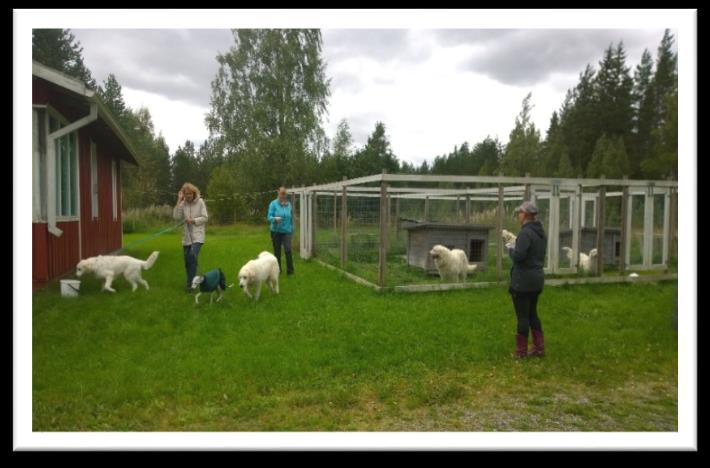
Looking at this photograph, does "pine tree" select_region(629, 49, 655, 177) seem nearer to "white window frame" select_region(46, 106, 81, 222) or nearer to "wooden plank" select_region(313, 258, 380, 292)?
"wooden plank" select_region(313, 258, 380, 292)

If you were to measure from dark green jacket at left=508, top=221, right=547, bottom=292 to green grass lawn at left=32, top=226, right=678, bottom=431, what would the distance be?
2.81 feet

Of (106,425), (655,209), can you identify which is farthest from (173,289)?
(655,209)

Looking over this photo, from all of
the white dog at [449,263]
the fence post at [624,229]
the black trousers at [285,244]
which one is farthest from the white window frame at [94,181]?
the fence post at [624,229]

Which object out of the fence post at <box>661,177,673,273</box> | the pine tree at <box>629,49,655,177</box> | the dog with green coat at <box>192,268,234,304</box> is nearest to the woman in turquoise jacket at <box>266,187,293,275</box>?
the dog with green coat at <box>192,268,234,304</box>

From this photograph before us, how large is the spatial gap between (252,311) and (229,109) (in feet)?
81.5

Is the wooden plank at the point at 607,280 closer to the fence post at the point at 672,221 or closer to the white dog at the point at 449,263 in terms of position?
the fence post at the point at 672,221

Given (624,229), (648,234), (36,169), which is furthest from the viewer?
(648,234)

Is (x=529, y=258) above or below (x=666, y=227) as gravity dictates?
below

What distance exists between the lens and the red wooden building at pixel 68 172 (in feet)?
24.9

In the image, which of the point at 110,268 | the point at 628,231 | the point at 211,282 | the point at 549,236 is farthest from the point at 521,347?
the point at 628,231

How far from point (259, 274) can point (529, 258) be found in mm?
4196

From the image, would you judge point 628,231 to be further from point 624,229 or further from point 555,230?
point 555,230

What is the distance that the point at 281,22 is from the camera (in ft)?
12.5

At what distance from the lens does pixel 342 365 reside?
4906 mm
